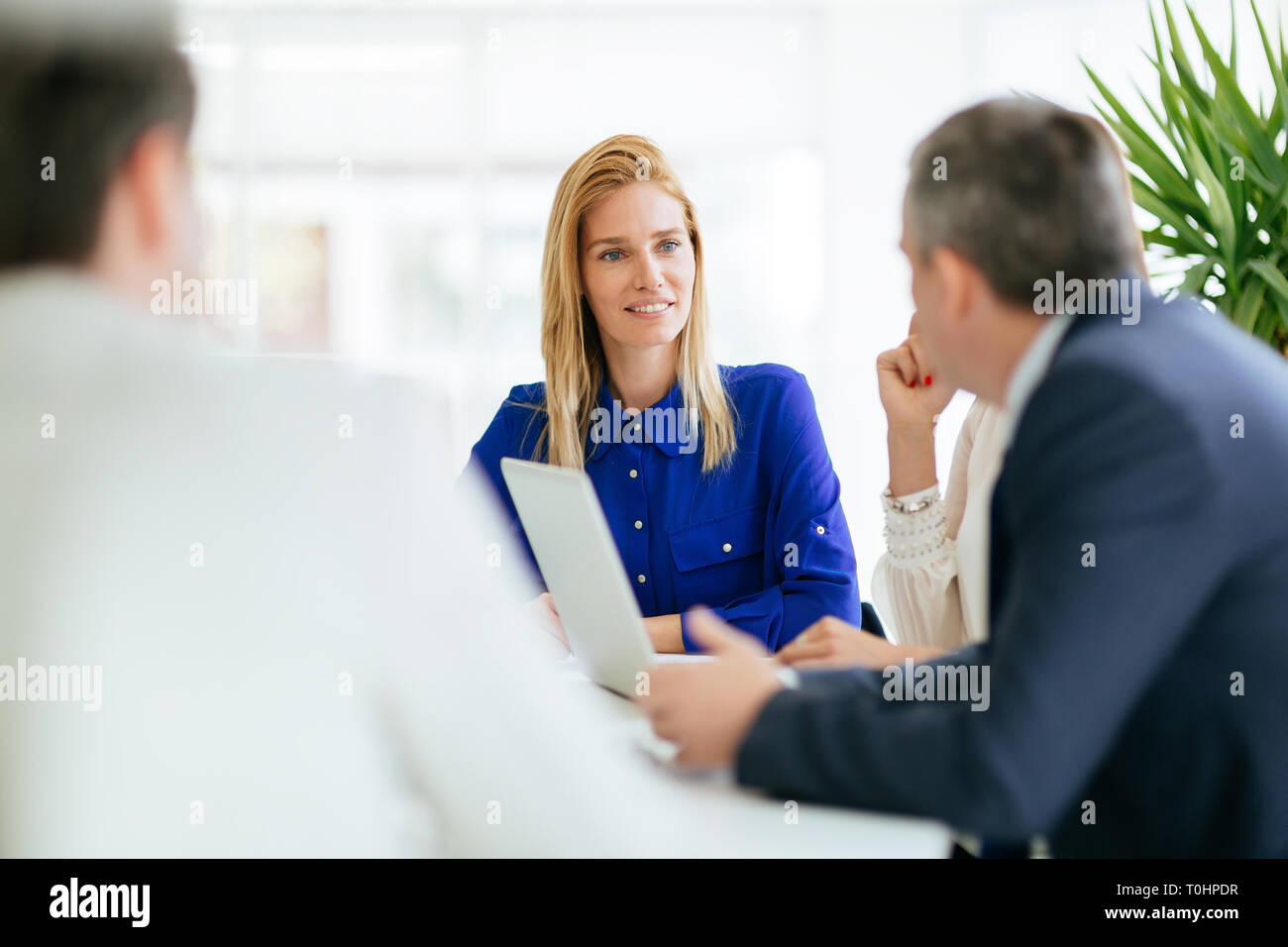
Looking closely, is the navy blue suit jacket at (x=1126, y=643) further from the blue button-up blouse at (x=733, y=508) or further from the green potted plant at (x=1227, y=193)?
the green potted plant at (x=1227, y=193)

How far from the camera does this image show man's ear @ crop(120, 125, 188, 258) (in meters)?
0.82

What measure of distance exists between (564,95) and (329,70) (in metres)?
1.47

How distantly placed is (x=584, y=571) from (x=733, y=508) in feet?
2.85

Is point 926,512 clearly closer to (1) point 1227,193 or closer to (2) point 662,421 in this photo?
(2) point 662,421

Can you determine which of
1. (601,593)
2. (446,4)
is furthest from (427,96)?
(601,593)

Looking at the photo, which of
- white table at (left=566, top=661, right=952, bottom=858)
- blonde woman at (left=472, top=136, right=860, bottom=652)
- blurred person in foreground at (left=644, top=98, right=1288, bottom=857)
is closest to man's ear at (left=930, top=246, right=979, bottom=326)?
blurred person in foreground at (left=644, top=98, right=1288, bottom=857)

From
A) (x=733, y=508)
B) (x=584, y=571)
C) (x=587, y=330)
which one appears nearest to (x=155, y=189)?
(x=584, y=571)

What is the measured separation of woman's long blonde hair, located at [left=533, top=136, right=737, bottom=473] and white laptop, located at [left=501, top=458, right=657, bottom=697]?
725 millimetres

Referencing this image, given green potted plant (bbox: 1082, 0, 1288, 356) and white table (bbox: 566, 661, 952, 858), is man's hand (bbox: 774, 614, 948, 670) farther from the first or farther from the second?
green potted plant (bbox: 1082, 0, 1288, 356)

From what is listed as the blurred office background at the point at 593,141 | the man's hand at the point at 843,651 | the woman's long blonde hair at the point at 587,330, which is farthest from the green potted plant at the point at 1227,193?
the blurred office background at the point at 593,141

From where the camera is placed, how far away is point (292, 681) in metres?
0.75

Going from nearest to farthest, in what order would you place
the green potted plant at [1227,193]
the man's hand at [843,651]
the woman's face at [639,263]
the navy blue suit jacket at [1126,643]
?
A: the navy blue suit jacket at [1126,643]
the man's hand at [843,651]
the woman's face at [639,263]
the green potted plant at [1227,193]

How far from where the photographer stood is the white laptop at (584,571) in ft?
4.57

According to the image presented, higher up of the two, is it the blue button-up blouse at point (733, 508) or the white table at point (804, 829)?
the blue button-up blouse at point (733, 508)
